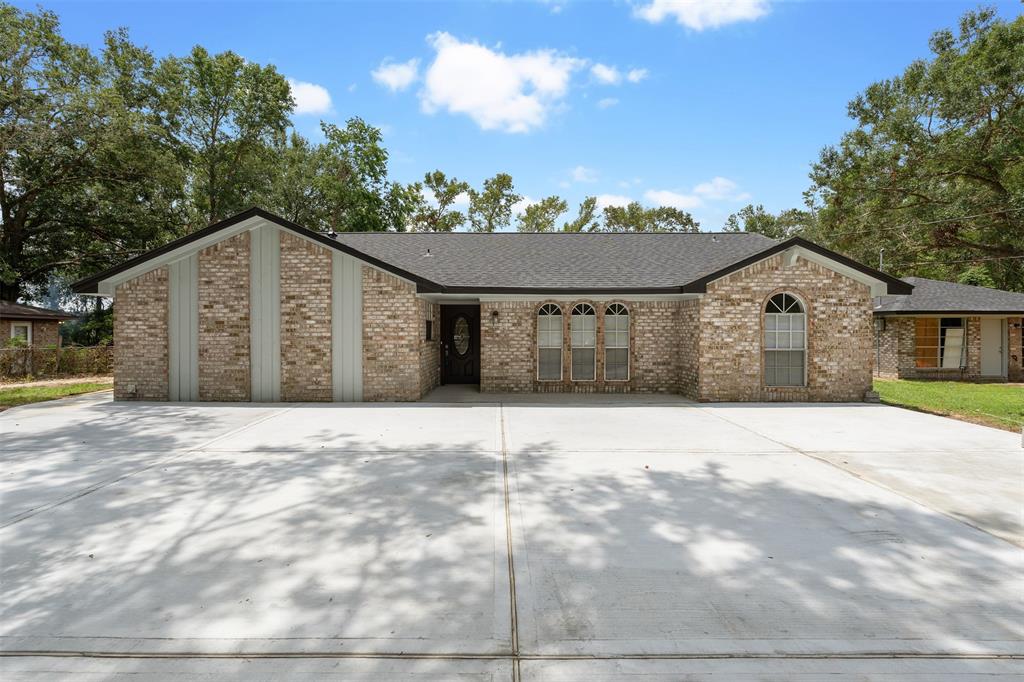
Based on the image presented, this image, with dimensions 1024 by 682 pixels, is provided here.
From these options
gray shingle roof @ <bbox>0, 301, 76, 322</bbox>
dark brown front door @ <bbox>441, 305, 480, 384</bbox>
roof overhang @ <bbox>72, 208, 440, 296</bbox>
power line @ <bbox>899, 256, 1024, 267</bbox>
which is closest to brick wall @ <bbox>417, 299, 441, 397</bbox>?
dark brown front door @ <bbox>441, 305, 480, 384</bbox>

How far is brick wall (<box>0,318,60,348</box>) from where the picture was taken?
19109mm

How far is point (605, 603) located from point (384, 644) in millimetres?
1401

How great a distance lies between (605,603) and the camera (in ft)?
10.7

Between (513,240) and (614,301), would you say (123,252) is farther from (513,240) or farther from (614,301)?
(614,301)

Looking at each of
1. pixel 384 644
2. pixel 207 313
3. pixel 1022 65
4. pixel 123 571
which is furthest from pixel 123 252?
pixel 1022 65

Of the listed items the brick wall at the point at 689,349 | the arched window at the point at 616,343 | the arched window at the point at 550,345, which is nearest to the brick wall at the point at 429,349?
the arched window at the point at 550,345

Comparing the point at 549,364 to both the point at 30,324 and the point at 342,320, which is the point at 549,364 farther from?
the point at 30,324

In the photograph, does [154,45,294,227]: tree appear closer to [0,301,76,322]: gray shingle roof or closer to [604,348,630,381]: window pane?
[0,301,76,322]: gray shingle roof

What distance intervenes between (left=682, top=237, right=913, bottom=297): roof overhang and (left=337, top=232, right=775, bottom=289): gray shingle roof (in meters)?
1.08

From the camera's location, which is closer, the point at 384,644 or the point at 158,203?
the point at 384,644

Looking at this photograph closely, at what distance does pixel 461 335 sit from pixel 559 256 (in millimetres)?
3852

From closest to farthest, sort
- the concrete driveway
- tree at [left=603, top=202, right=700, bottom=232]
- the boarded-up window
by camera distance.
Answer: the concrete driveway → the boarded-up window → tree at [left=603, top=202, right=700, bottom=232]

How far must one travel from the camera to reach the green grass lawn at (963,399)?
33.0 ft

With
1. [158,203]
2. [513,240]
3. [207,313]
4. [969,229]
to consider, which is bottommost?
[207,313]
